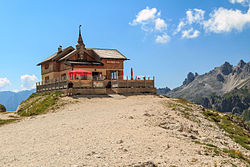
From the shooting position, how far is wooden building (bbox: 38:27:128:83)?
49.1 m

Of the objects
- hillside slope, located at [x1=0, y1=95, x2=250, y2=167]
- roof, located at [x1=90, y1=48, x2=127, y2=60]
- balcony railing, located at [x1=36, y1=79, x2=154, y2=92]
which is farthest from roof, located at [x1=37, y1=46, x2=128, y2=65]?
hillside slope, located at [x1=0, y1=95, x2=250, y2=167]

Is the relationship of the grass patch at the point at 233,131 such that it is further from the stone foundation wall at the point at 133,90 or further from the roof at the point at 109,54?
the roof at the point at 109,54

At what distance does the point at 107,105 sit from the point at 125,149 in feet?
61.7

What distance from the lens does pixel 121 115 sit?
959 inches

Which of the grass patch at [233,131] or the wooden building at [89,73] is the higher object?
the wooden building at [89,73]

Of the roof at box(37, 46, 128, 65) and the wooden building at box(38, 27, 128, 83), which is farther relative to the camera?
the roof at box(37, 46, 128, 65)

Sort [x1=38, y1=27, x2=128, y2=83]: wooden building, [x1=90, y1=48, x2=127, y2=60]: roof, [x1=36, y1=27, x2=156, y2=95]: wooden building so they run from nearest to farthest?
[x1=36, y1=27, x2=156, y2=95]: wooden building, [x1=38, y1=27, x2=128, y2=83]: wooden building, [x1=90, y1=48, x2=127, y2=60]: roof

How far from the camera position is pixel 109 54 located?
54656 mm

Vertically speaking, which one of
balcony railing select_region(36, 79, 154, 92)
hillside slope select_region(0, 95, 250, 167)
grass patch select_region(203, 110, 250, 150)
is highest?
balcony railing select_region(36, 79, 154, 92)

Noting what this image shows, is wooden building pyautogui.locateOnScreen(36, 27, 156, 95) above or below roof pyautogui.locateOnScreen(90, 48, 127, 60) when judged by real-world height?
below

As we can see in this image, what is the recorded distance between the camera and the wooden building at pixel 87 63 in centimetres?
4913

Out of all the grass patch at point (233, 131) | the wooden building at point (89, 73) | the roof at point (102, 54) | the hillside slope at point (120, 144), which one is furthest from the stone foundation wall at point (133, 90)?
the hillside slope at point (120, 144)

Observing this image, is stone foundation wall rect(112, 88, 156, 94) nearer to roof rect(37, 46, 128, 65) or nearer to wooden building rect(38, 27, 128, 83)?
wooden building rect(38, 27, 128, 83)

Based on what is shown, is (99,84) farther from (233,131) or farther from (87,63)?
(233,131)
